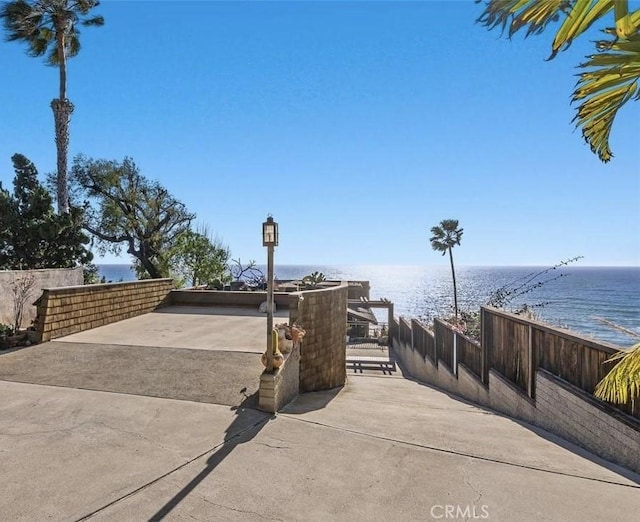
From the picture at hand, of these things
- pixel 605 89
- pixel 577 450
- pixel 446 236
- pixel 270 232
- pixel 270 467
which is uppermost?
pixel 446 236

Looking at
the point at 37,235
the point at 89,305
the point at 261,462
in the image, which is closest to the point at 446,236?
the point at 37,235

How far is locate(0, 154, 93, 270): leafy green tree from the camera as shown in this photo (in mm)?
13758

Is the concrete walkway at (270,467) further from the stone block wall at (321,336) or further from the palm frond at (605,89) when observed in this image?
the palm frond at (605,89)

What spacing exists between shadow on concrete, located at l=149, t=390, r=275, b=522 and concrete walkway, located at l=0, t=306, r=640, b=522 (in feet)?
0.05

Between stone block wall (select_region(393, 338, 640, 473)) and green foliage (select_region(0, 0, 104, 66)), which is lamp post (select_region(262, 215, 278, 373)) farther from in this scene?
green foliage (select_region(0, 0, 104, 66))

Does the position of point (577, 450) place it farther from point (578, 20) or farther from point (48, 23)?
point (48, 23)

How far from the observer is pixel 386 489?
3.33 m

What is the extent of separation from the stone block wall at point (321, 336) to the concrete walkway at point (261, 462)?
161 cm

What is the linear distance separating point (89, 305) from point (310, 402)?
21.1ft

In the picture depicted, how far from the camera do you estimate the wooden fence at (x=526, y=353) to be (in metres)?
4.62

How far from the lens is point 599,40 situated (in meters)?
2.80

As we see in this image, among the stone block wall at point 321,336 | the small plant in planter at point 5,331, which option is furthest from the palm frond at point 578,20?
the small plant in planter at point 5,331

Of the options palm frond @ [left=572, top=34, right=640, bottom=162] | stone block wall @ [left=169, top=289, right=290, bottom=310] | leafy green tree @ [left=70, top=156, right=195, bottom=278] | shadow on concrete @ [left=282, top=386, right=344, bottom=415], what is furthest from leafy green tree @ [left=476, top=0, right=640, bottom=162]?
leafy green tree @ [left=70, top=156, right=195, bottom=278]

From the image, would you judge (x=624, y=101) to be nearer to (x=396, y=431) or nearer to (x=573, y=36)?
(x=573, y=36)
